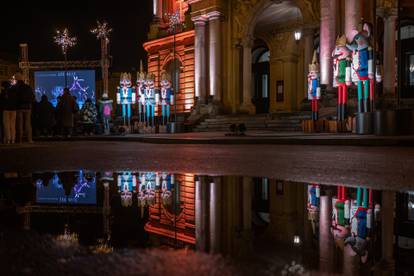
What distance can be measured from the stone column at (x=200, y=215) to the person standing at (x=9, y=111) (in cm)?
845

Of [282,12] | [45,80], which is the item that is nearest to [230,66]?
[282,12]

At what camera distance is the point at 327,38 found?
64.6 feet

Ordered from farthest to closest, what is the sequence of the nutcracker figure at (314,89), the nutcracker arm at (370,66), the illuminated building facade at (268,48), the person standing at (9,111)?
1. the illuminated building facade at (268,48)
2. the nutcracker figure at (314,89)
3. the nutcracker arm at (370,66)
4. the person standing at (9,111)

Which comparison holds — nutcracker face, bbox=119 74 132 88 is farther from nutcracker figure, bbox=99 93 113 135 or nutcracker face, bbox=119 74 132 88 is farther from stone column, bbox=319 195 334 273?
stone column, bbox=319 195 334 273

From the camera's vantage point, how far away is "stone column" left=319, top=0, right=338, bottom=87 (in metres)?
19.4

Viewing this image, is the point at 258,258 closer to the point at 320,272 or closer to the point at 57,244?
the point at 320,272

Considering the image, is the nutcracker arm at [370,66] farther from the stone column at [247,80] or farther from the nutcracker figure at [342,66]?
the stone column at [247,80]

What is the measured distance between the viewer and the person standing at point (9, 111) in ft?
33.8

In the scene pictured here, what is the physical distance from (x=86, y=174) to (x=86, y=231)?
2.60m

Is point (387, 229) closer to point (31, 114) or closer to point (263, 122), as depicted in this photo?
point (31, 114)

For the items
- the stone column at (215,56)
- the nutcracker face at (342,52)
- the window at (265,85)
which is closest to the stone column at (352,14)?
the nutcracker face at (342,52)

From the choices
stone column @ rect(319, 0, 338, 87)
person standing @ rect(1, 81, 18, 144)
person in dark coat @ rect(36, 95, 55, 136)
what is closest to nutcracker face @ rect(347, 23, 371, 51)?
stone column @ rect(319, 0, 338, 87)

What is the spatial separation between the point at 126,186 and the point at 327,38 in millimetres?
18363

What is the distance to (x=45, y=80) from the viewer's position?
43.2m
